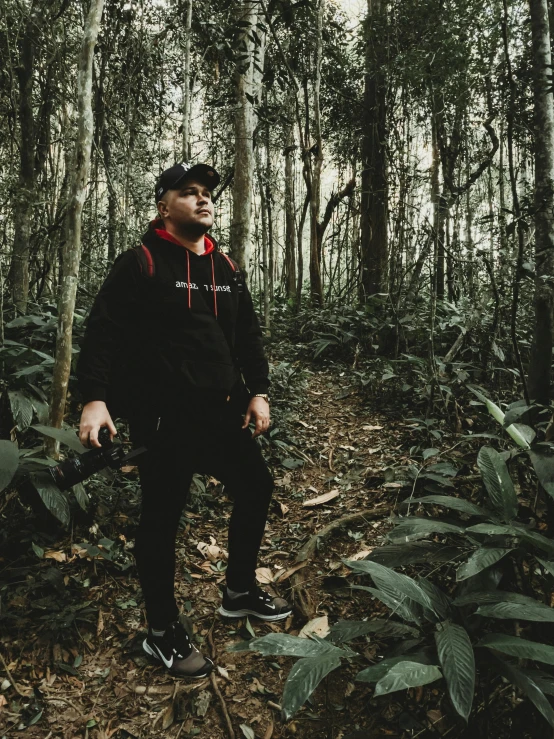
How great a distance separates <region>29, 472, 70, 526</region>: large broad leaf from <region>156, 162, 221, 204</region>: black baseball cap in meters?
1.39

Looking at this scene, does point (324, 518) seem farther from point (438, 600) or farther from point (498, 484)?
point (438, 600)

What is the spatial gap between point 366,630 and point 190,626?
1022 mm

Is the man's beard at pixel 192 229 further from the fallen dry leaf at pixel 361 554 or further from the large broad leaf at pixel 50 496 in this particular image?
the fallen dry leaf at pixel 361 554

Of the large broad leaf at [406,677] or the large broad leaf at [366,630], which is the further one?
the large broad leaf at [366,630]

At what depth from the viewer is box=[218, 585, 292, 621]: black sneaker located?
2352mm

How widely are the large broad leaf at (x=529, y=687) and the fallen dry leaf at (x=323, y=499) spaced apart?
80.1 inches

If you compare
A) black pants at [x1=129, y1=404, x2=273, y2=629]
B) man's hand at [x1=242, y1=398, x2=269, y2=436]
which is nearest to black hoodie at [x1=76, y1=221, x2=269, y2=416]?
black pants at [x1=129, y1=404, x2=273, y2=629]

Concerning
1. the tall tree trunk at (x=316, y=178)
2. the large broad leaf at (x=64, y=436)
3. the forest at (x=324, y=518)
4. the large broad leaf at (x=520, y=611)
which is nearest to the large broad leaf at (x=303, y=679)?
the forest at (x=324, y=518)

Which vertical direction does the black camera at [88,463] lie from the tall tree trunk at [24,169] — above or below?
below

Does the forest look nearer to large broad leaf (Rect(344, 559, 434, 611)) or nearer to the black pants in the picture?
large broad leaf (Rect(344, 559, 434, 611))

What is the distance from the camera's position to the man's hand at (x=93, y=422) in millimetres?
1812

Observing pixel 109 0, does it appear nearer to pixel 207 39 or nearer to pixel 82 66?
pixel 207 39

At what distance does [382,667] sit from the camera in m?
1.48

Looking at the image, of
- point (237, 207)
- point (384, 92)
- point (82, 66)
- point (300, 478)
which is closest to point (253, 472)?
point (300, 478)
